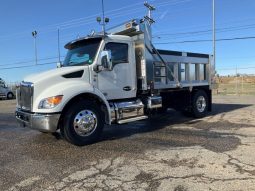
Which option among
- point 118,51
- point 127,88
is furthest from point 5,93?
point 118,51

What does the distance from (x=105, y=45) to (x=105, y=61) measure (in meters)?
0.51

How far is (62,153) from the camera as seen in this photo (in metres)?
6.59

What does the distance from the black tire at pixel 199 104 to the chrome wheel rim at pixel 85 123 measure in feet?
16.3

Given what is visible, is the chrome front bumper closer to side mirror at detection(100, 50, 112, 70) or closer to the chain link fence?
side mirror at detection(100, 50, 112, 70)

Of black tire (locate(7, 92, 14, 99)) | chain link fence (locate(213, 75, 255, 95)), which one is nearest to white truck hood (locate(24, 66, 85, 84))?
chain link fence (locate(213, 75, 255, 95))

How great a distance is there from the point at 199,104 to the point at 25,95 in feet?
22.0

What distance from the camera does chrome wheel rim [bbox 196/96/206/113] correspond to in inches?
457

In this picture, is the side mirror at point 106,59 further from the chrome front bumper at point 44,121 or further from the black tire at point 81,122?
the chrome front bumper at point 44,121

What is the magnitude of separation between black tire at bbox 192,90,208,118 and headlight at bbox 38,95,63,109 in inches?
233

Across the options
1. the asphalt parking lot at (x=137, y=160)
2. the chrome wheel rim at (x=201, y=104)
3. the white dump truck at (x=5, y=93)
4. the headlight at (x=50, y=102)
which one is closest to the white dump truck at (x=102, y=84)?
the headlight at (x=50, y=102)

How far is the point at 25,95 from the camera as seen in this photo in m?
7.36

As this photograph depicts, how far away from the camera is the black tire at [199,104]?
37.3ft

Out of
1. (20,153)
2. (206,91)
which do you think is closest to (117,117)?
(20,153)

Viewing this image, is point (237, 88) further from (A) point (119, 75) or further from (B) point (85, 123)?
(B) point (85, 123)
